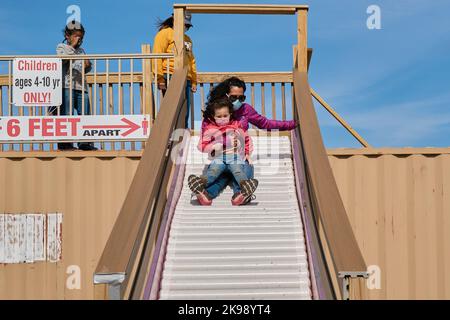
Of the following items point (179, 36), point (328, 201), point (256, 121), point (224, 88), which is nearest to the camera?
point (328, 201)

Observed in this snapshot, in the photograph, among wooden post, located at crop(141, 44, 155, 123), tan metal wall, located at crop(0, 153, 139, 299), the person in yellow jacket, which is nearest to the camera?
tan metal wall, located at crop(0, 153, 139, 299)

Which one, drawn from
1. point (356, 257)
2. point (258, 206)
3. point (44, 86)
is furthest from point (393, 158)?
point (44, 86)

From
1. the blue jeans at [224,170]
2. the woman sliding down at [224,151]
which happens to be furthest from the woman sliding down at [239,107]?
the blue jeans at [224,170]

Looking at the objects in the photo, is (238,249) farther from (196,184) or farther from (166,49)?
(166,49)

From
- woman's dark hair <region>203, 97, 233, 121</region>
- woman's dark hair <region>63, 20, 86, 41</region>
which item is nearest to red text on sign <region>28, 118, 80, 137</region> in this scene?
woman's dark hair <region>63, 20, 86, 41</region>

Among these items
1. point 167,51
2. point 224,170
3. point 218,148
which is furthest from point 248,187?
point 167,51

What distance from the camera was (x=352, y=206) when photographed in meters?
8.00

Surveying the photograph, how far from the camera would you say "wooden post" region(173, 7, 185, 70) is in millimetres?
7805

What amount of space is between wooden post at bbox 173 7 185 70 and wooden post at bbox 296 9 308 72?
1.63 meters

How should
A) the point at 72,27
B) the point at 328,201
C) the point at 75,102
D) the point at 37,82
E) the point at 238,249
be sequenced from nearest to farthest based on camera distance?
the point at 328,201 → the point at 238,249 → the point at 37,82 → the point at 75,102 → the point at 72,27

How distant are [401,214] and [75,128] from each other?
4.85 metres

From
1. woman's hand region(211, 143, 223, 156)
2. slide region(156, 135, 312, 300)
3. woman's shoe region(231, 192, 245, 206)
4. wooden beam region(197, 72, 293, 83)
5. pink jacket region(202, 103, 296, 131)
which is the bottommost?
slide region(156, 135, 312, 300)

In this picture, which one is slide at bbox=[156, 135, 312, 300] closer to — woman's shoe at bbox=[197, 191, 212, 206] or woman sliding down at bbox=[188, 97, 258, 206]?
woman's shoe at bbox=[197, 191, 212, 206]

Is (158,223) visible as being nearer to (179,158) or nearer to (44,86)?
(179,158)
